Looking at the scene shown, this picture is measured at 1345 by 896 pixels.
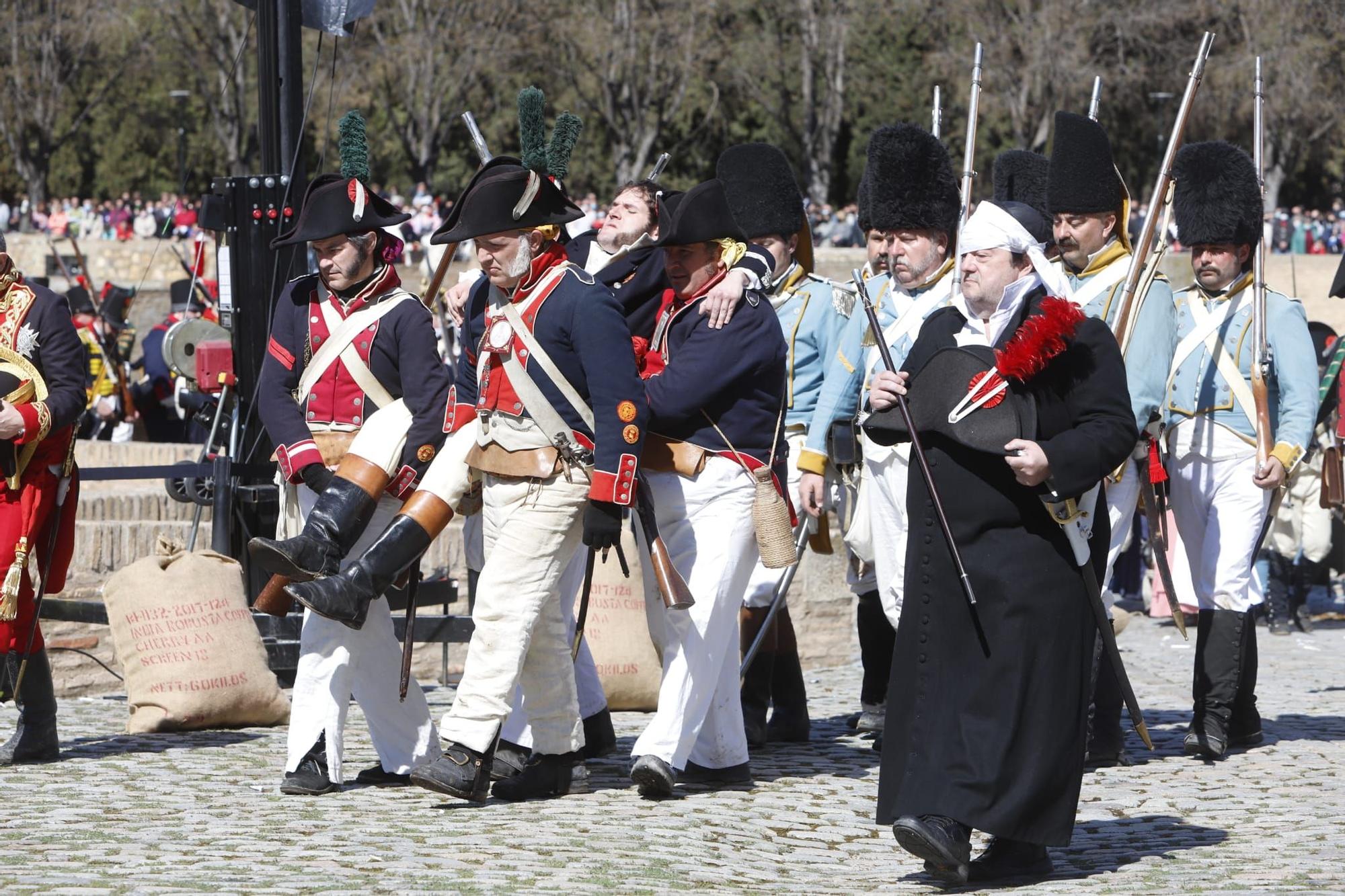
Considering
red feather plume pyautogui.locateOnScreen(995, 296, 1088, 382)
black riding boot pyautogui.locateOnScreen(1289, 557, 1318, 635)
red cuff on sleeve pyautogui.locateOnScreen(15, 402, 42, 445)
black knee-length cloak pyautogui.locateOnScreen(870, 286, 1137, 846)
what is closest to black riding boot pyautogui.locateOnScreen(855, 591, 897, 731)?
black knee-length cloak pyautogui.locateOnScreen(870, 286, 1137, 846)

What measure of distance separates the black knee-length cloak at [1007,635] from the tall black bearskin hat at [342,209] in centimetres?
216

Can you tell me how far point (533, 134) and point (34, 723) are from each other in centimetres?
287

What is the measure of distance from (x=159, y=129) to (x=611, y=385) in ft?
190

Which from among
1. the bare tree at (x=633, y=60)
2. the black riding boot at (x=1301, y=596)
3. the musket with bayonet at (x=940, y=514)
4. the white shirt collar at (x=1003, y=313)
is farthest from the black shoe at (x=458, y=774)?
the bare tree at (x=633, y=60)

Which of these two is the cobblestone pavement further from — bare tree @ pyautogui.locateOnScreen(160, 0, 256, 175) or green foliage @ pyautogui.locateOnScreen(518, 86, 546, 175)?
bare tree @ pyautogui.locateOnScreen(160, 0, 256, 175)

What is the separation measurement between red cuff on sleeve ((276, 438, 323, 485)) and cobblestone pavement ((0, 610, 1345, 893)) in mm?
1050

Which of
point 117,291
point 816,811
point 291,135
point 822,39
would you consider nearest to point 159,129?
point 822,39

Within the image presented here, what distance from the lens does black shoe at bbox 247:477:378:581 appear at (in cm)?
678

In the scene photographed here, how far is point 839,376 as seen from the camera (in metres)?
8.13

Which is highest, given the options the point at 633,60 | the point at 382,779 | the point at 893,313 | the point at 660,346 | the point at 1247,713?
the point at 633,60

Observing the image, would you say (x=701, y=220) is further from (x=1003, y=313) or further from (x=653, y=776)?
(x=653, y=776)

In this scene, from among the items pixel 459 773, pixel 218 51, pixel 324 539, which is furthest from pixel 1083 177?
pixel 218 51

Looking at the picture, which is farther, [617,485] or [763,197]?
[763,197]

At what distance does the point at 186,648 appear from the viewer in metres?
8.64
